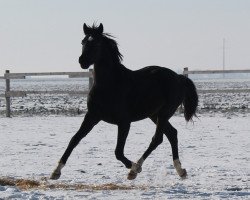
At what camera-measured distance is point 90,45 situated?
6.16 meters

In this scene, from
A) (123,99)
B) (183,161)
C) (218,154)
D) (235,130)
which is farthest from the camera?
(235,130)

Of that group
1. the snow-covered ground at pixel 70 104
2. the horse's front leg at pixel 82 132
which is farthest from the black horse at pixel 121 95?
the snow-covered ground at pixel 70 104

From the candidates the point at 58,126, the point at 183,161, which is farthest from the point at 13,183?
the point at 58,126

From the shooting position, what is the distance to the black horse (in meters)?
6.11

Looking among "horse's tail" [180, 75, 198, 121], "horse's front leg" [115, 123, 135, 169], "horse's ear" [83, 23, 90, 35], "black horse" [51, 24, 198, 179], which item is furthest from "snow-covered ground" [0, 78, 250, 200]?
"horse's ear" [83, 23, 90, 35]

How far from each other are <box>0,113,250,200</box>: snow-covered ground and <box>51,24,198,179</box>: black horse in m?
0.45

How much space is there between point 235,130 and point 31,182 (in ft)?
24.6

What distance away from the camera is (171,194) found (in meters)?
5.32

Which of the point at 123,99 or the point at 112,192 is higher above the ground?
the point at 123,99

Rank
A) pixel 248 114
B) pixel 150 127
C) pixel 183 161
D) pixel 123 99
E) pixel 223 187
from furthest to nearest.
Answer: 1. pixel 248 114
2. pixel 150 127
3. pixel 183 161
4. pixel 123 99
5. pixel 223 187

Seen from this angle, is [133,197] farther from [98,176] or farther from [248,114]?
[248,114]

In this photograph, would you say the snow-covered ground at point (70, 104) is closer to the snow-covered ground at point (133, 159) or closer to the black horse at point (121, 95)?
the snow-covered ground at point (133, 159)

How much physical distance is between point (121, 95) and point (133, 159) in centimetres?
240

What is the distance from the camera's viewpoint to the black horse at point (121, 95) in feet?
20.0
